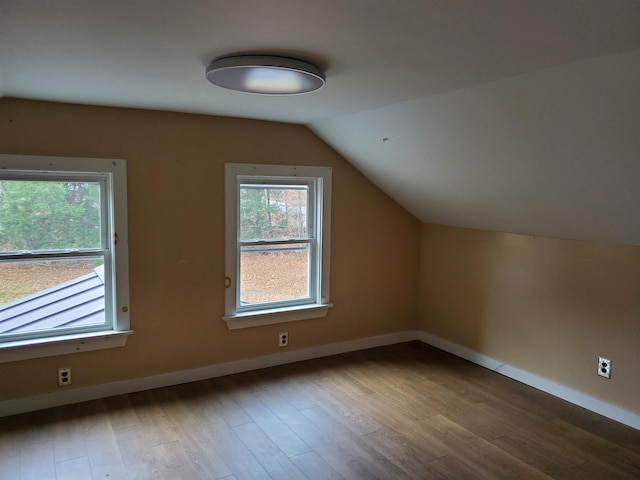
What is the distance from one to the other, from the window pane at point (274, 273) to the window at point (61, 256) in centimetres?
97

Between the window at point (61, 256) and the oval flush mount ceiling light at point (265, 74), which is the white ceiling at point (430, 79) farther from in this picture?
the window at point (61, 256)

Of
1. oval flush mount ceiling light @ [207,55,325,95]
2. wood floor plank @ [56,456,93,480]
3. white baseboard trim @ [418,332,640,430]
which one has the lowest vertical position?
wood floor plank @ [56,456,93,480]

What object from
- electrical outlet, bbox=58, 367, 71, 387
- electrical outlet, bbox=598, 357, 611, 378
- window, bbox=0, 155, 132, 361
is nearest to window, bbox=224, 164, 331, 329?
window, bbox=0, 155, 132, 361

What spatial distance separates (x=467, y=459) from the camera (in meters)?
2.80

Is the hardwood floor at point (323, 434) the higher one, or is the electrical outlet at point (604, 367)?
the electrical outlet at point (604, 367)

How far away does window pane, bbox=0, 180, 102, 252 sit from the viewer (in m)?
3.17

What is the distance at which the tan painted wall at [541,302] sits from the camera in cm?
323

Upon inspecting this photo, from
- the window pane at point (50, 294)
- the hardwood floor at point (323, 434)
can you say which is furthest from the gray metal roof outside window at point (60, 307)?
the hardwood floor at point (323, 434)

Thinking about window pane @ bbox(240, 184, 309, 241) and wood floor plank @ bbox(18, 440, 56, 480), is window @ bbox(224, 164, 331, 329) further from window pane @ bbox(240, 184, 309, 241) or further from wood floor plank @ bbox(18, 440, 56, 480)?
→ wood floor plank @ bbox(18, 440, 56, 480)

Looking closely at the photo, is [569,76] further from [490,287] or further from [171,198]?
[171,198]

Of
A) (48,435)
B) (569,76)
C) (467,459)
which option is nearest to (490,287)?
(467,459)

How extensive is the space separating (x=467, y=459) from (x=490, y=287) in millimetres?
1720

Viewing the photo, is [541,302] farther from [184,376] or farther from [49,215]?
[49,215]

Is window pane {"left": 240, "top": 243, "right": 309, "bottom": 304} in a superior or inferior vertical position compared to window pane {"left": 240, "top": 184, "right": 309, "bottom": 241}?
inferior
